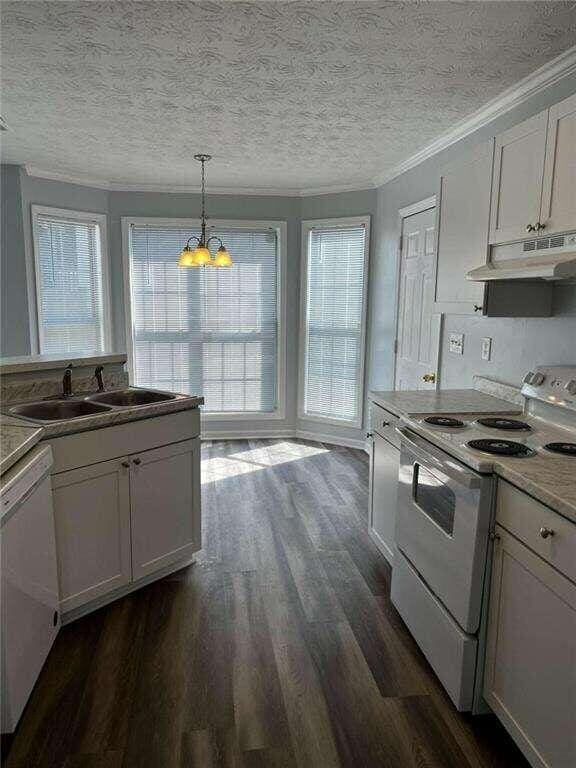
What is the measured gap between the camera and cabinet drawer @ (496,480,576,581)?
137 centimetres

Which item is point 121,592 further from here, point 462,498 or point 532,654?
point 532,654

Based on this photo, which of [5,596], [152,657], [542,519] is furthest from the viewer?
[152,657]

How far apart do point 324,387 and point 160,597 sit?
3075 millimetres

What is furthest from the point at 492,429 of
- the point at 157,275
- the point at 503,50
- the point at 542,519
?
the point at 157,275

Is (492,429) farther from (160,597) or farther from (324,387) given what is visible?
(324,387)

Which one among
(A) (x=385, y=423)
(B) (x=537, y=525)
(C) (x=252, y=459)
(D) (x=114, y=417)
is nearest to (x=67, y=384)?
(D) (x=114, y=417)

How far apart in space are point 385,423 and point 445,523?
0.84 metres

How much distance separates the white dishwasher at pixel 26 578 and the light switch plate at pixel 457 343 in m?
2.44

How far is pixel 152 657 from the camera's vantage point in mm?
2150

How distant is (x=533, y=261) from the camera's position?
2059 mm

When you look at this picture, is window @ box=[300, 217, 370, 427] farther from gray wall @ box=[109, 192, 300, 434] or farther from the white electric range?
the white electric range

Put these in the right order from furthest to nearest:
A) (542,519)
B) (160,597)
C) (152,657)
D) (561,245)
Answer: (160,597), (152,657), (561,245), (542,519)

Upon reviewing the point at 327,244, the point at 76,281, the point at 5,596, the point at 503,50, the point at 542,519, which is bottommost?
the point at 5,596

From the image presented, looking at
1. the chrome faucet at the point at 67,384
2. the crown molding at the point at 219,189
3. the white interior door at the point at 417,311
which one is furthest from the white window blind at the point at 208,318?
the chrome faucet at the point at 67,384
